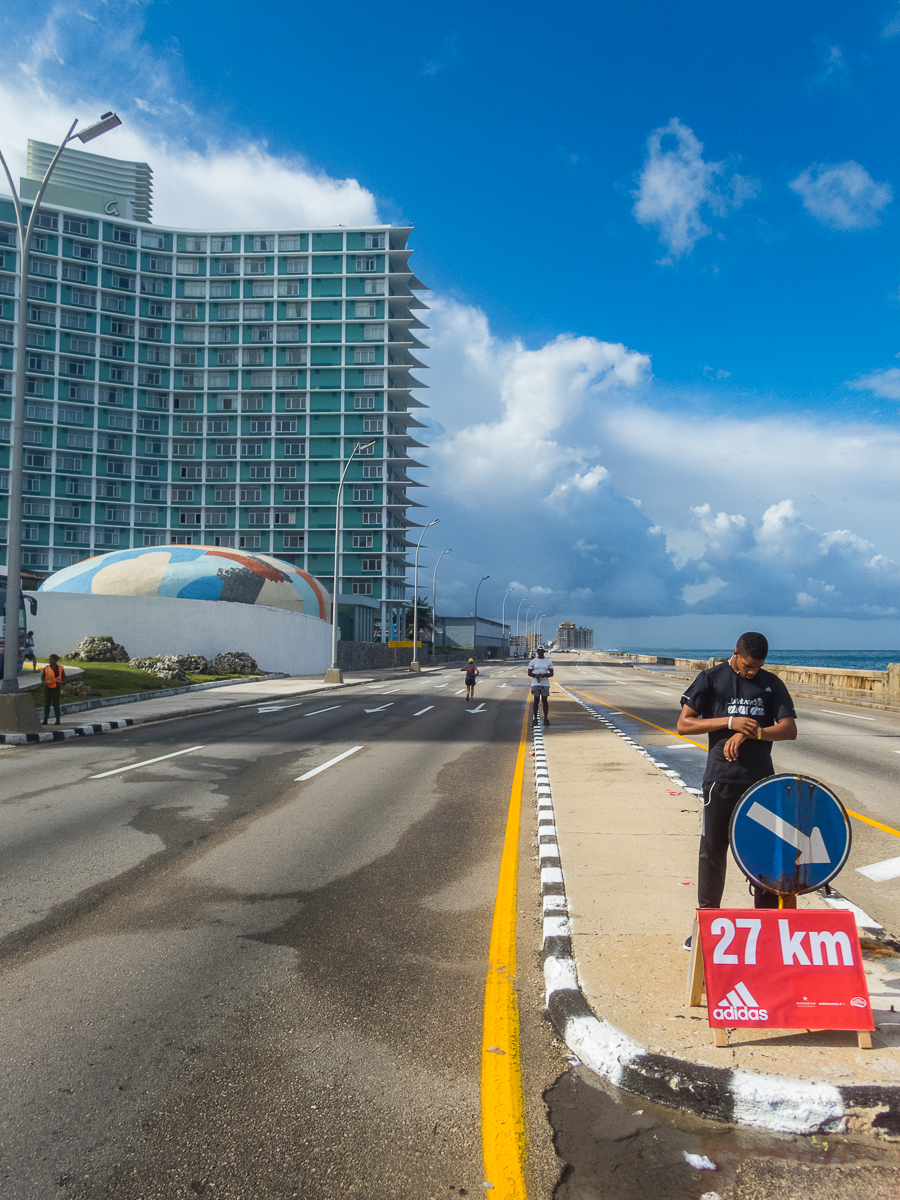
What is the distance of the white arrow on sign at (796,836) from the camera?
393 cm

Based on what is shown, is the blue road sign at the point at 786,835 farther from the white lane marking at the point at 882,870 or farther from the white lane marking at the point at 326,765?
the white lane marking at the point at 326,765

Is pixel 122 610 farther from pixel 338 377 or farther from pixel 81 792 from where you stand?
pixel 338 377

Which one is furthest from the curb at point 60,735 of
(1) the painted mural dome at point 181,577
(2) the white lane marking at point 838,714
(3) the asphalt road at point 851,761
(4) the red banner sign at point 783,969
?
(1) the painted mural dome at point 181,577

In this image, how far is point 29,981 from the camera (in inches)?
177

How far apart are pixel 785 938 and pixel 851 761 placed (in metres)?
11.0

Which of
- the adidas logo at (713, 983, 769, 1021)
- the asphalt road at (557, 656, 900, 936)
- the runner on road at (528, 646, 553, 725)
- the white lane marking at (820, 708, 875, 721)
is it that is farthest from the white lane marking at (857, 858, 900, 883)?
the white lane marking at (820, 708, 875, 721)

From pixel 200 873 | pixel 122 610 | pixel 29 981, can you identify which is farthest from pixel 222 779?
pixel 122 610

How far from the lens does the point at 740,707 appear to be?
450 centimetres

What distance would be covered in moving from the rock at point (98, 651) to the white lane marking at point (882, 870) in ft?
109

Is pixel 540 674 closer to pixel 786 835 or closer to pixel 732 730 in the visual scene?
pixel 732 730

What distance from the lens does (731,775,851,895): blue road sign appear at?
3916 mm

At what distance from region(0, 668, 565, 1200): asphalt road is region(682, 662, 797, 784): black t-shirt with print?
5.37 ft

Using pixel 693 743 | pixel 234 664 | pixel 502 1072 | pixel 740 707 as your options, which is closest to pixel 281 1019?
pixel 502 1072

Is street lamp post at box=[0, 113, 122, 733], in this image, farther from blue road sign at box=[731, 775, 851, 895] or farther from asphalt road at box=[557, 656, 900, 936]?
blue road sign at box=[731, 775, 851, 895]
